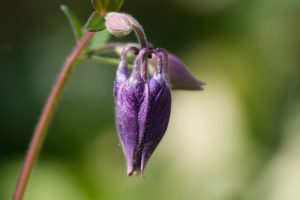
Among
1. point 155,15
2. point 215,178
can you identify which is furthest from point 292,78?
point 155,15

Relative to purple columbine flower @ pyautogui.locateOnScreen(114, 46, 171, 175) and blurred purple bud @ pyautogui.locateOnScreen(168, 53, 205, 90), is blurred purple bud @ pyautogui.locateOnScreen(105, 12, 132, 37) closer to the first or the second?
purple columbine flower @ pyautogui.locateOnScreen(114, 46, 171, 175)

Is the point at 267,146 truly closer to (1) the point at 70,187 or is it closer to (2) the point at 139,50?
(1) the point at 70,187

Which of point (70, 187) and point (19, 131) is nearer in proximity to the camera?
point (70, 187)

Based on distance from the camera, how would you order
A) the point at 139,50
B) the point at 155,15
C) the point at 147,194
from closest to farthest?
the point at 139,50
the point at 147,194
the point at 155,15

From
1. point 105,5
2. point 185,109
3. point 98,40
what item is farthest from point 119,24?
point 185,109

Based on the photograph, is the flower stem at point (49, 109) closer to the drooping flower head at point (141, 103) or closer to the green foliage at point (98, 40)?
the green foliage at point (98, 40)

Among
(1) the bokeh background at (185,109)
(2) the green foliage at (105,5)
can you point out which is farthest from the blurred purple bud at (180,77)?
(1) the bokeh background at (185,109)

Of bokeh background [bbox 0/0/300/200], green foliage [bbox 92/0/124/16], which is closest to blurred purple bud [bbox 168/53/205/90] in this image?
green foliage [bbox 92/0/124/16]
